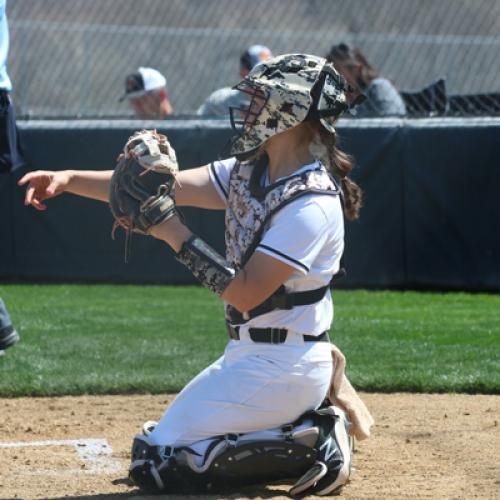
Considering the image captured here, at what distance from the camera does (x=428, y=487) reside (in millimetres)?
3512

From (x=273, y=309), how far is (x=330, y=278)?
0.79ft

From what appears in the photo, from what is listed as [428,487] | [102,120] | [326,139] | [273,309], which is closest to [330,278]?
[273,309]

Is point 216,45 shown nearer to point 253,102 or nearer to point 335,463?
point 253,102

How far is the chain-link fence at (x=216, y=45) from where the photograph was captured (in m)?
11.7

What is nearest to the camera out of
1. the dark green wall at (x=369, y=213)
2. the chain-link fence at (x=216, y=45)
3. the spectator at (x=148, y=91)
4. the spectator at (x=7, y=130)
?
the spectator at (x=7, y=130)

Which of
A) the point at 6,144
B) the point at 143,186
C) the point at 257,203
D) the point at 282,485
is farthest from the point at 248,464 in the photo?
the point at 6,144

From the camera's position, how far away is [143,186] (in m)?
3.30

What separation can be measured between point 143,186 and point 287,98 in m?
0.53

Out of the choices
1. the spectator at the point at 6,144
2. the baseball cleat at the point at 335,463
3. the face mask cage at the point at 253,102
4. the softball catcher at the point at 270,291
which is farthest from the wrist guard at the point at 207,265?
the spectator at the point at 6,144

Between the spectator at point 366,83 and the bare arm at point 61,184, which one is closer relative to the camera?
the bare arm at point 61,184

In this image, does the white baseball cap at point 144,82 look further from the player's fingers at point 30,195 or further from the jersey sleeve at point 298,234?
the jersey sleeve at point 298,234

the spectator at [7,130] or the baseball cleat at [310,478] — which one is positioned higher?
the spectator at [7,130]

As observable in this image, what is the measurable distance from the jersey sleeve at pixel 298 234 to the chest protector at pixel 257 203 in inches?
1.0

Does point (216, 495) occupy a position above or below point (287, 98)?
below
